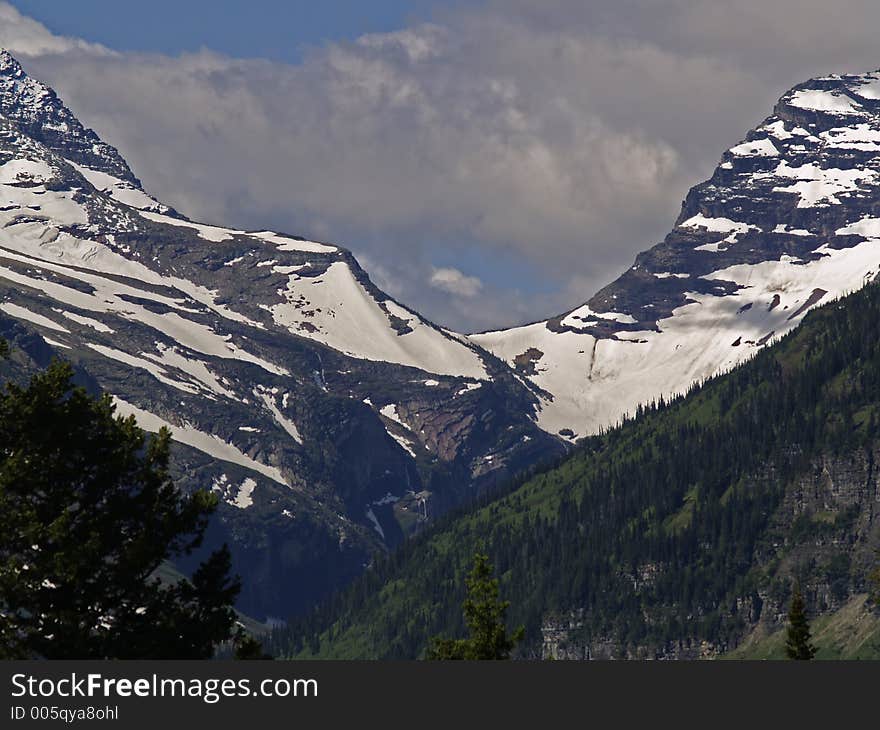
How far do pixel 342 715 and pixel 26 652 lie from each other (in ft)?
70.9

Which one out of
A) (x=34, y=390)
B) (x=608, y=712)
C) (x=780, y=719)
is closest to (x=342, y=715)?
(x=608, y=712)

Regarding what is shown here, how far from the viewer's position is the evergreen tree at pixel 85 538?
64438 millimetres

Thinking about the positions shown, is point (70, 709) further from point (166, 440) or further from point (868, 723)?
point (166, 440)

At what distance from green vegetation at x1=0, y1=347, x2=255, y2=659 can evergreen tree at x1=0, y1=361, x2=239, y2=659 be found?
0.12 ft

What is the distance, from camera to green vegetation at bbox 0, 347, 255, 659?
64438 mm

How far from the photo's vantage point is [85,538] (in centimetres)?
6569

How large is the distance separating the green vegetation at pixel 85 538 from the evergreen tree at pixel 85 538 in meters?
0.04

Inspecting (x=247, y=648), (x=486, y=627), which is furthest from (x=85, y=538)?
(x=486, y=627)

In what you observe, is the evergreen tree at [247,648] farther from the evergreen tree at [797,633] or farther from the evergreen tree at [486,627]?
the evergreen tree at [797,633]

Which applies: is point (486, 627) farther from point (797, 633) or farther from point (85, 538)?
point (797, 633)

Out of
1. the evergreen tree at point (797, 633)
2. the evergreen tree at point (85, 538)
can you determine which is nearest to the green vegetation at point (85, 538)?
the evergreen tree at point (85, 538)

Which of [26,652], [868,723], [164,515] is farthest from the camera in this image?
[164,515]

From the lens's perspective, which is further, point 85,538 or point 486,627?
point 486,627

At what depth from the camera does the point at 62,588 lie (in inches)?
2549
